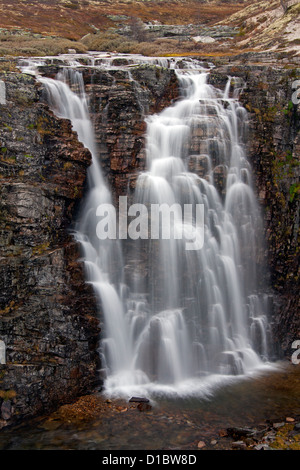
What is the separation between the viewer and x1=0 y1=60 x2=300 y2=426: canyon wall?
1230 centimetres

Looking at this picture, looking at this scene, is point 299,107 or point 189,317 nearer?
point 189,317

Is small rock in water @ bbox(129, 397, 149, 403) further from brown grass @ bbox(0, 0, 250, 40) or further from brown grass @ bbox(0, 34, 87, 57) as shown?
brown grass @ bbox(0, 0, 250, 40)

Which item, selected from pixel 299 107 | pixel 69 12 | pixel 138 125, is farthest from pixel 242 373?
pixel 69 12

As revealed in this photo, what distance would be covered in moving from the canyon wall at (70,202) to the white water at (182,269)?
0.72m

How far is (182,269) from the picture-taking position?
1534cm

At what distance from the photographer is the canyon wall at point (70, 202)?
1230 cm

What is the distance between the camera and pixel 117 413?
1177 centimetres

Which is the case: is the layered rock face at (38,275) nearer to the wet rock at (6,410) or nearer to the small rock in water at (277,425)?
the wet rock at (6,410)

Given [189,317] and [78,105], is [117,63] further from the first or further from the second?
[189,317]

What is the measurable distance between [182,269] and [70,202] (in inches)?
215

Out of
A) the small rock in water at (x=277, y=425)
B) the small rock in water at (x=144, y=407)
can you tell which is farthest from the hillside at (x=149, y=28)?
the small rock in water at (x=144, y=407)

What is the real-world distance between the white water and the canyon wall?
Result: 2.35 ft

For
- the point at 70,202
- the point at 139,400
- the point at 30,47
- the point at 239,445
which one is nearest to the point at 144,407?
the point at 139,400

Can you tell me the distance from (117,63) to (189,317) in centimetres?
1746
